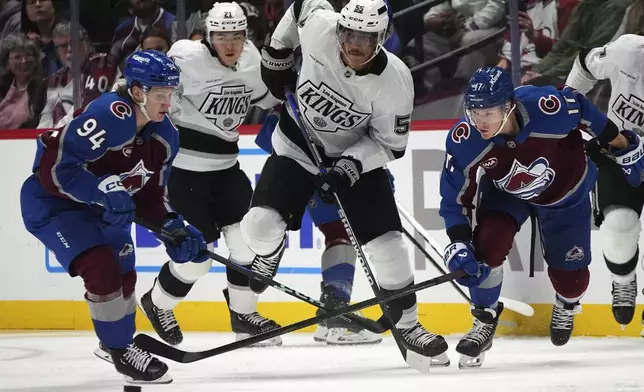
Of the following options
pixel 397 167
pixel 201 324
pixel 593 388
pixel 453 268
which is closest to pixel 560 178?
pixel 453 268

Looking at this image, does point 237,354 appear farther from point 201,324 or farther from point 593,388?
point 593,388

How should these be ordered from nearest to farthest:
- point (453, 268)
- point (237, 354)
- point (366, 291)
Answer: point (453, 268)
point (237, 354)
point (366, 291)

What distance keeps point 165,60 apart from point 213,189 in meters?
1.38

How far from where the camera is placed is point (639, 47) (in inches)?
188

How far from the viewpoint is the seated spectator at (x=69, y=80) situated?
596cm

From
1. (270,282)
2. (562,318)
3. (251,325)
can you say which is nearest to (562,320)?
(562,318)

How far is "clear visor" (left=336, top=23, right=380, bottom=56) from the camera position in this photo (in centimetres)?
389

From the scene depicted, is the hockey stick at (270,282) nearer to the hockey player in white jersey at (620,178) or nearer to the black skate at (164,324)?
the black skate at (164,324)

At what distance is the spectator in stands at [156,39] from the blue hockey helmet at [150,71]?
7.38ft

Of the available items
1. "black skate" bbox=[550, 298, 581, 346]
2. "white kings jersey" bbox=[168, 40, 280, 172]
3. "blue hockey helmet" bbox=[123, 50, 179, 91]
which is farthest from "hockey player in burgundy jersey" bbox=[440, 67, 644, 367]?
"white kings jersey" bbox=[168, 40, 280, 172]

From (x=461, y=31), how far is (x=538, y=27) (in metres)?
0.37

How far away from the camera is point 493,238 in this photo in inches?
157

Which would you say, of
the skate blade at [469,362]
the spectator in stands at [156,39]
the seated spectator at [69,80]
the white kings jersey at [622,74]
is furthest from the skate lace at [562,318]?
the seated spectator at [69,80]

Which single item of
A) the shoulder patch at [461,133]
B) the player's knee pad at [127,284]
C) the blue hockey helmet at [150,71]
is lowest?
the player's knee pad at [127,284]
